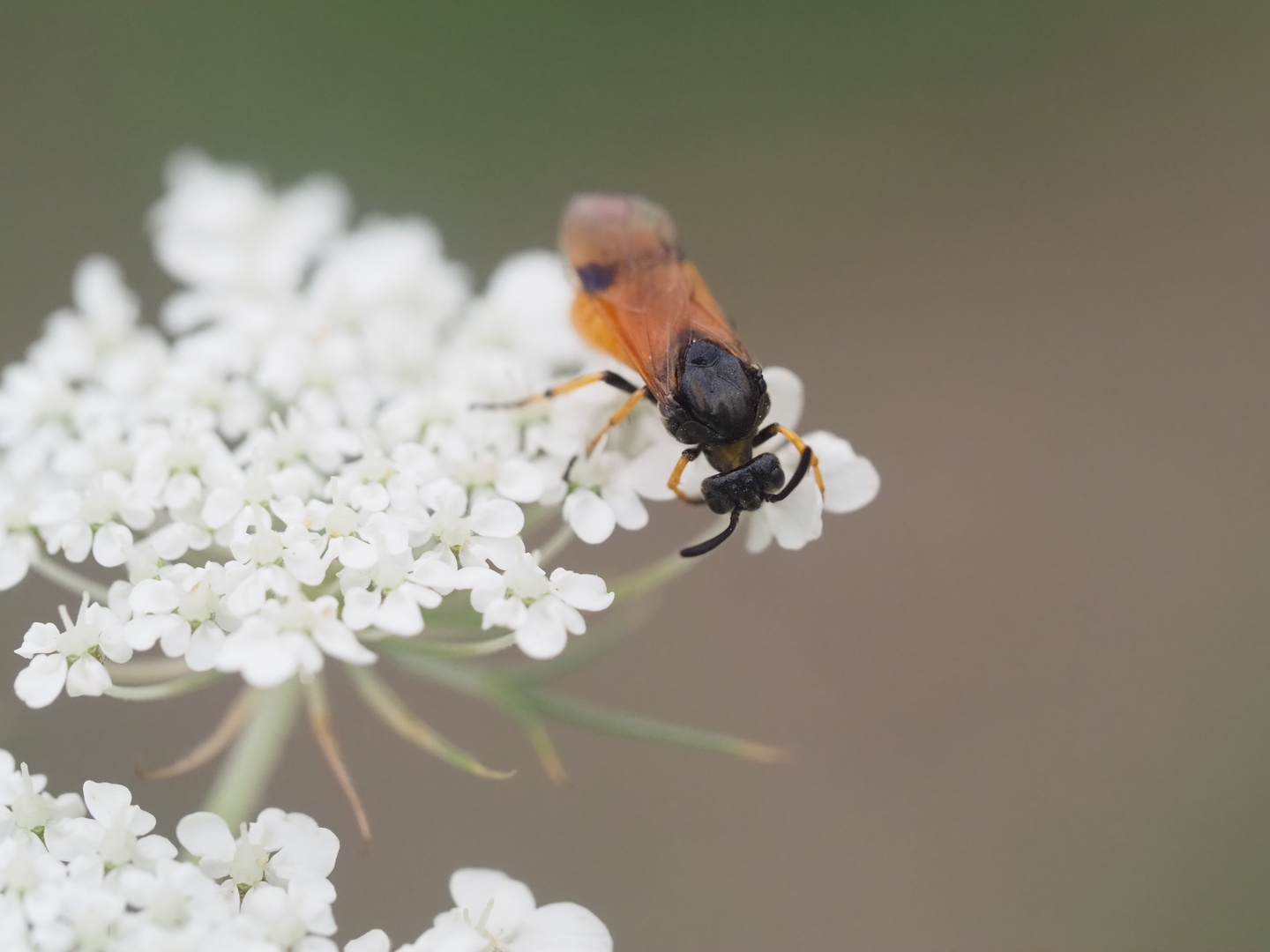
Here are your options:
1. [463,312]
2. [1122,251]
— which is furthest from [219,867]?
[1122,251]

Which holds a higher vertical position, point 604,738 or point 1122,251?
point 1122,251

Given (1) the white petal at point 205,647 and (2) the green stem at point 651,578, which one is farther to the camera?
(2) the green stem at point 651,578

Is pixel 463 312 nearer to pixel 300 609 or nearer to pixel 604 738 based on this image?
pixel 300 609

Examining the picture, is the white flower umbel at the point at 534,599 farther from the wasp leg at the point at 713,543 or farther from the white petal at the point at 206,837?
the white petal at the point at 206,837

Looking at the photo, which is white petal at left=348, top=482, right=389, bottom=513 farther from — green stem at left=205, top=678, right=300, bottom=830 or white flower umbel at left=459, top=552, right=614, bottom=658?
green stem at left=205, top=678, right=300, bottom=830

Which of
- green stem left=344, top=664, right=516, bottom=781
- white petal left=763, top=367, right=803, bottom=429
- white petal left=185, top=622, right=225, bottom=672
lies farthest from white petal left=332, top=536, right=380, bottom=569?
white petal left=763, top=367, right=803, bottom=429

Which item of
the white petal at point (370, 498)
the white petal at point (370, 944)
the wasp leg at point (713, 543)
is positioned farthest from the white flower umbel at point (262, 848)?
the wasp leg at point (713, 543)
